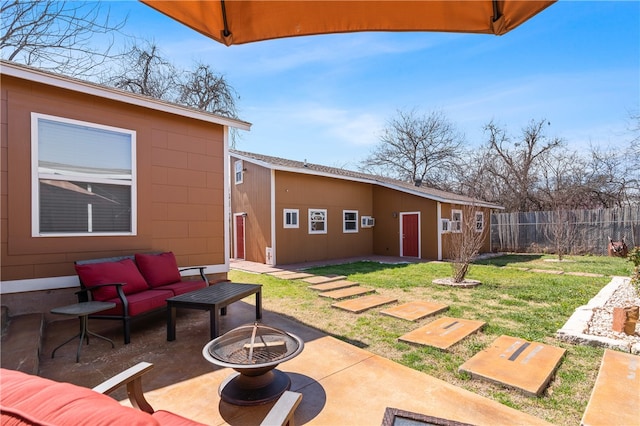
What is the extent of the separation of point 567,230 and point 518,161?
29.6 ft

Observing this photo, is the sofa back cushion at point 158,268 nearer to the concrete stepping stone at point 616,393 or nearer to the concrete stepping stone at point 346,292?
the concrete stepping stone at point 346,292

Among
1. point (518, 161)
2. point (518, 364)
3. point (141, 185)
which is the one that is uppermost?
point (518, 161)

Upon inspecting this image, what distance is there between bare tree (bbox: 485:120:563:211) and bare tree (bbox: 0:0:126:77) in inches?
850

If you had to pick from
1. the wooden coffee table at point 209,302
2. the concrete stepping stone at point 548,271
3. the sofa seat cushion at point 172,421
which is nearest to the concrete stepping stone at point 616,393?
the sofa seat cushion at point 172,421

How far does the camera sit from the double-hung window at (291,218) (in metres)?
11.7

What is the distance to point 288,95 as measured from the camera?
426 inches

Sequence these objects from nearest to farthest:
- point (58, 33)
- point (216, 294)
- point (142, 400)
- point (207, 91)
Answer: point (142, 400) → point (216, 294) → point (58, 33) → point (207, 91)

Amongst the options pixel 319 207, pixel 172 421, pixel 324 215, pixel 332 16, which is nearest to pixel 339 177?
pixel 319 207

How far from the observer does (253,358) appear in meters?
2.36

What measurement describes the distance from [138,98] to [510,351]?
242 inches

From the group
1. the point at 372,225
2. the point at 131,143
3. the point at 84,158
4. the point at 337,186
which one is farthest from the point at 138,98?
the point at 372,225

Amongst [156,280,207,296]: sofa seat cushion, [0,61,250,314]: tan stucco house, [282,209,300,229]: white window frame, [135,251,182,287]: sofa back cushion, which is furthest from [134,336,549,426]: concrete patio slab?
[282,209,300,229]: white window frame

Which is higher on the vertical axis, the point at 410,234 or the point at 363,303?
the point at 410,234

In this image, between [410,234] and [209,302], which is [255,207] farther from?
[209,302]
